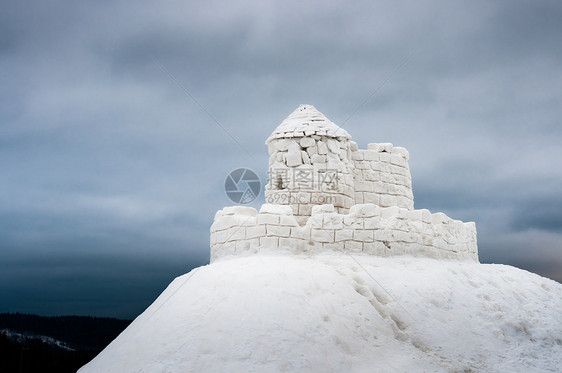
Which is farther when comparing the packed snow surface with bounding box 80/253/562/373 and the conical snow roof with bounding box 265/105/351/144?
the conical snow roof with bounding box 265/105/351/144

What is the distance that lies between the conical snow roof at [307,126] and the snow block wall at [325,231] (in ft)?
7.26

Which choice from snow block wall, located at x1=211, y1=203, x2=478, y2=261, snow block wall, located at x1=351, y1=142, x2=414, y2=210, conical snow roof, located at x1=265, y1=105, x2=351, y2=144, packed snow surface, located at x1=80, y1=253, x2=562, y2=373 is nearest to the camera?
packed snow surface, located at x1=80, y1=253, x2=562, y2=373

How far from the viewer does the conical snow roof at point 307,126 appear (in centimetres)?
1182

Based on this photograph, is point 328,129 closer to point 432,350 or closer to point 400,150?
point 400,150

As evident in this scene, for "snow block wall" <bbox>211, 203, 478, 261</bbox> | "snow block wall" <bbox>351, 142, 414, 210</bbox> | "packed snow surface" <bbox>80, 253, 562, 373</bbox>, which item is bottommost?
"packed snow surface" <bbox>80, 253, 562, 373</bbox>

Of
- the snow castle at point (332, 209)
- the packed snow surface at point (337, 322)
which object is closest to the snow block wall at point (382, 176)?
the snow castle at point (332, 209)

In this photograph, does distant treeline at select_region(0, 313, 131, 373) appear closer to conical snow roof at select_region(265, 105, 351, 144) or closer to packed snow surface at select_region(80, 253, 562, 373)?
packed snow surface at select_region(80, 253, 562, 373)

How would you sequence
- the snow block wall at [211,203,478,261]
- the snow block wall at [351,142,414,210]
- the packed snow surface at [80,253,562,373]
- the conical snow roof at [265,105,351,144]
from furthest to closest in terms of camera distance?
the snow block wall at [351,142,414,210], the conical snow roof at [265,105,351,144], the snow block wall at [211,203,478,261], the packed snow surface at [80,253,562,373]

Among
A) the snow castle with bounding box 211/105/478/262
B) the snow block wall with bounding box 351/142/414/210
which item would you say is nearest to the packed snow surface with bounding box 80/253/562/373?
the snow castle with bounding box 211/105/478/262

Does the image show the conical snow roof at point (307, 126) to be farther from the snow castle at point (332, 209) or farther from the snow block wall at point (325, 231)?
the snow block wall at point (325, 231)

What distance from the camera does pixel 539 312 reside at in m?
10.1

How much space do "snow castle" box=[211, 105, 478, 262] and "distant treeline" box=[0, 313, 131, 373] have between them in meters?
3.91

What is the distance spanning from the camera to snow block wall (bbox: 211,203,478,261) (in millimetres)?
10086

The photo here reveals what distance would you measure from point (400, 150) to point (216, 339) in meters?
8.08
